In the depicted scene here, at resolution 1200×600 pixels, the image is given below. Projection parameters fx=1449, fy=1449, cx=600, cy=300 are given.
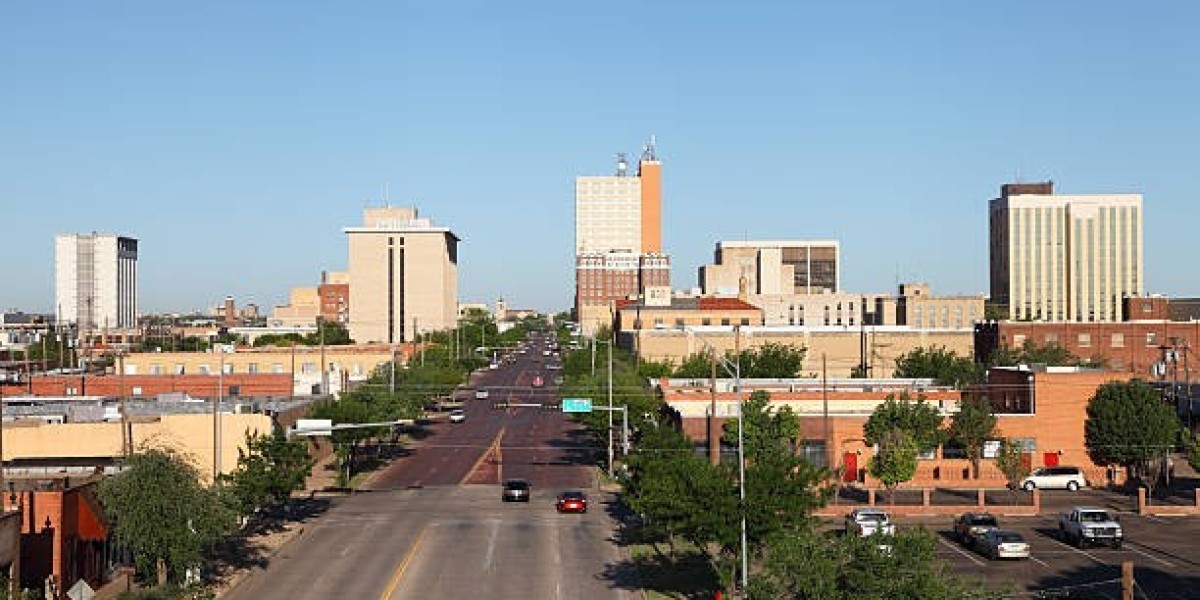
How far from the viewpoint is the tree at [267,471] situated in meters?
51.3

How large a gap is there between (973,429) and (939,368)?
38.8m

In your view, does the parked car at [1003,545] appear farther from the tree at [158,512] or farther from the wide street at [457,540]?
the tree at [158,512]

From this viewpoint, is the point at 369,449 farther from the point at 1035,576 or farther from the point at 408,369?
the point at 1035,576

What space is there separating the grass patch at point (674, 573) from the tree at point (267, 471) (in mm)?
13673

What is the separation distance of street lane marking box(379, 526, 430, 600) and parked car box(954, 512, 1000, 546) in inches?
Result: 750

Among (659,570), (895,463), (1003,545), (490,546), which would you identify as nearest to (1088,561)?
(1003,545)

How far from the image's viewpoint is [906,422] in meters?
66.9

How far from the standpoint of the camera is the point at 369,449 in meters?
86.8

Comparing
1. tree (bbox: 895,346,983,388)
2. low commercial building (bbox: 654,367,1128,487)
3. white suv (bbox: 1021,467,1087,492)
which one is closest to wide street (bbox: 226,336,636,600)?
low commercial building (bbox: 654,367,1128,487)

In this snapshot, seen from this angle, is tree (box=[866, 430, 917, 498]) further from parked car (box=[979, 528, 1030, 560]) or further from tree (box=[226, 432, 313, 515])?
tree (box=[226, 432, 313, 515])

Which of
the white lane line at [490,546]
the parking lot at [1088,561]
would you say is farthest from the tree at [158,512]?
the parking lot at [1088,561]

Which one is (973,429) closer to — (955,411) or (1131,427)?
(955,411)

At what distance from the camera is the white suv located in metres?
68.4

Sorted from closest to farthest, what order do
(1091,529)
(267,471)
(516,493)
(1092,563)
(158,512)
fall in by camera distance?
(158,512), (1092,563), (1091,529), (267,471), (516,493)
